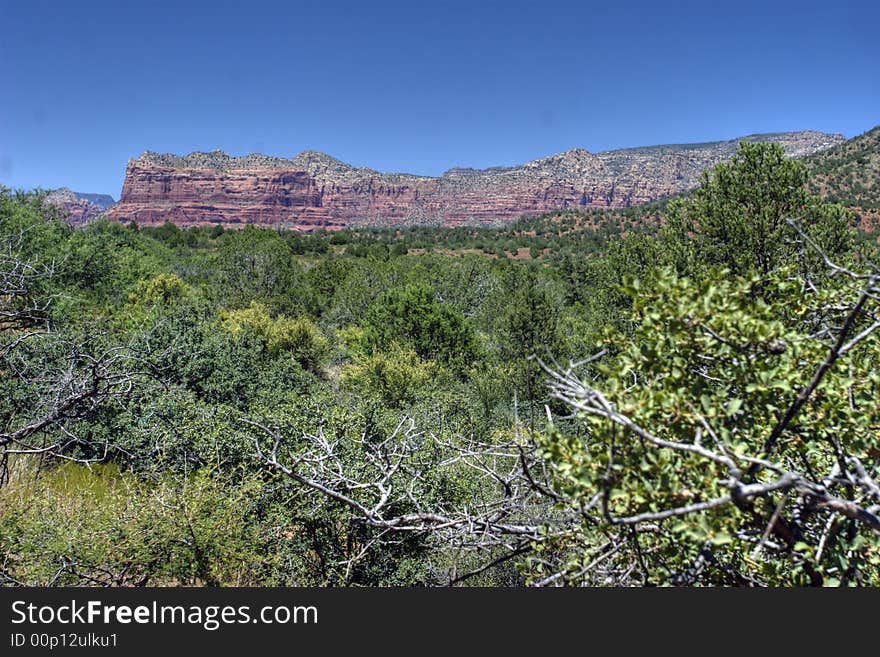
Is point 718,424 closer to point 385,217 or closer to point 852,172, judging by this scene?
point 852,172

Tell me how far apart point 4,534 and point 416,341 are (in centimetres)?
1485

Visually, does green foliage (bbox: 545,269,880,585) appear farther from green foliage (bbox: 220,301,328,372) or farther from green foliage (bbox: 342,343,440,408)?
green foliage (bbox: 220,301,328,372)

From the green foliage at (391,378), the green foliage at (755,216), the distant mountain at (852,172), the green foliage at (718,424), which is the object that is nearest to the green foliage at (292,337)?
the green foliage at (391,378)

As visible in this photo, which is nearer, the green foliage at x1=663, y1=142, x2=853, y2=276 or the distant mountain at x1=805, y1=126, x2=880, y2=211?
the green foliage at x1=663, y1=142, x2=853, y2=276

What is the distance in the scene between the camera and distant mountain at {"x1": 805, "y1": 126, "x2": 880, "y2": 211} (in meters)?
51.7

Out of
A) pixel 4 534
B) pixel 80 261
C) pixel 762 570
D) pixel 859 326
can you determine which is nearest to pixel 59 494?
pixel 4 534

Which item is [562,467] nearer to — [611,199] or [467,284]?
[467,284]

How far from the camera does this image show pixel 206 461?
8.19m

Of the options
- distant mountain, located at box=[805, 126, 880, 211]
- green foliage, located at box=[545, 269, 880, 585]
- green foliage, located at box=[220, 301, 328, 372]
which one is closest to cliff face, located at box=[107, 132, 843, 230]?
distant mountain, located at box=[805, 126, 880, 211]

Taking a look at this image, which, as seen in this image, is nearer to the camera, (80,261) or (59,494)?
(59,494)

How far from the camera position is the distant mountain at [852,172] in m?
51.7

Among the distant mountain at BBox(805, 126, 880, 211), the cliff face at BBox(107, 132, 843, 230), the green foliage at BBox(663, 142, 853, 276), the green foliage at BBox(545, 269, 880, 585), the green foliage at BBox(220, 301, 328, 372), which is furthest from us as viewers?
the cliff face at BBox(107, 132, 843, 230)

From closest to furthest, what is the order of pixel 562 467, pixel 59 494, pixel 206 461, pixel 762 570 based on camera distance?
1. pixel 562 467
2. pixel 762 570
3. pixel 59 494
4. pixel 206 461

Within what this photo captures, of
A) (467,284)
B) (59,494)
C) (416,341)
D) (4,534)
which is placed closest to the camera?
(4,534)
